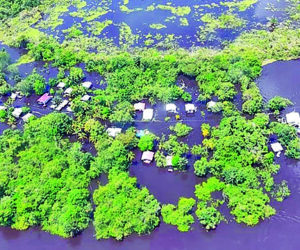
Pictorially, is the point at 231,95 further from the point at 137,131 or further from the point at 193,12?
the point at 193,12

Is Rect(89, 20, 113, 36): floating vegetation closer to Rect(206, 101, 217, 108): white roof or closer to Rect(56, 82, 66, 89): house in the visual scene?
Rect(56, 82, 66, 89): house

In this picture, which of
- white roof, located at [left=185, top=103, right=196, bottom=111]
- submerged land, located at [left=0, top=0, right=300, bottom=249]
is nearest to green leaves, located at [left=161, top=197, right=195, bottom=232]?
submerged land, located at [left=0, top=0, right=300, bottom=249]

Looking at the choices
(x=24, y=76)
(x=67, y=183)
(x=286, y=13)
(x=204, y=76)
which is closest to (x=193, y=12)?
(x=286, y=13)

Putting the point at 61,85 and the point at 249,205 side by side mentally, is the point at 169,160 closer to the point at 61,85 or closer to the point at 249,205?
the point at 249,205

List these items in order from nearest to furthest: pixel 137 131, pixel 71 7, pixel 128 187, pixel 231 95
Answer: pixel 128 187 → pixel 137 131 → pixel 231 95 → pixel 71 7

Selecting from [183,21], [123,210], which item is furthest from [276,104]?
[183,21]
